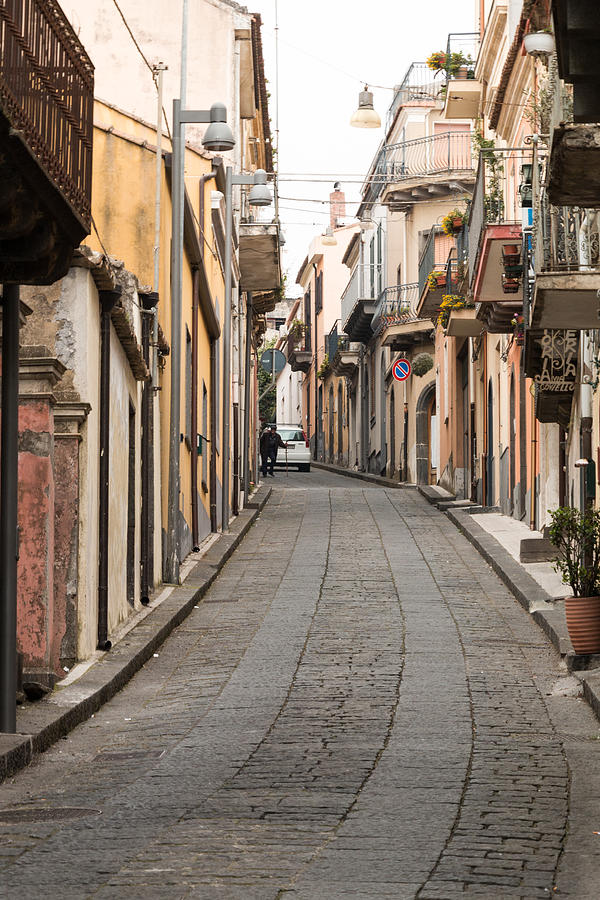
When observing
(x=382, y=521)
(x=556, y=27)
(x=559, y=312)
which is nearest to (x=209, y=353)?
(x=382, y=521)

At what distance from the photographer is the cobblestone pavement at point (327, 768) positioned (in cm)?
569

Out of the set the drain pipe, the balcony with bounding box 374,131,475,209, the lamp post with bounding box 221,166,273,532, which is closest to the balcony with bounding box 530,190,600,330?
the drain pipe

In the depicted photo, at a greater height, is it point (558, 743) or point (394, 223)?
point (394, 223)

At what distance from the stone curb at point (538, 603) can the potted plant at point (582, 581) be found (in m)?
0.17

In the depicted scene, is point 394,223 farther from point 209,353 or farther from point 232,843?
point 232,843

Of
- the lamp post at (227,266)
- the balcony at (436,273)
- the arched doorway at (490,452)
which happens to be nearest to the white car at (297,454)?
the balcony at (436,273)

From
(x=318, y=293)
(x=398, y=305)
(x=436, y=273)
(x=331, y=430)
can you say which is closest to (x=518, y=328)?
(x=436, y=273)

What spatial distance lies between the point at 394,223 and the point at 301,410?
120ft

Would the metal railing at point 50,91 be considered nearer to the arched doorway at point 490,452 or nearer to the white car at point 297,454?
the arched doorway at point 490,452

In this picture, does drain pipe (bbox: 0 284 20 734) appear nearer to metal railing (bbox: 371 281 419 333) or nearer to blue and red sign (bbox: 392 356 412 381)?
blue and red sign (bbox: 392 356 412 381)

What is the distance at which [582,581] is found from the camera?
11.9 m

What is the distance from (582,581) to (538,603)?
304 centimetres

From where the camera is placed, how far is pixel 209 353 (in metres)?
23.3

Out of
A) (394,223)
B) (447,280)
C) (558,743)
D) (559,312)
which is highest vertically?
(394,223)
